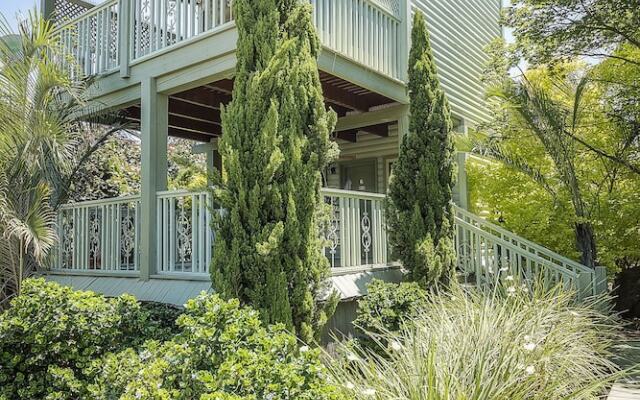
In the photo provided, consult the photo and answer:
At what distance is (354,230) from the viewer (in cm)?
616

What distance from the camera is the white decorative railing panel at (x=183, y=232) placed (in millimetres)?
5477

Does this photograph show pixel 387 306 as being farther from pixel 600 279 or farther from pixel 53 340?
pixel 600 279

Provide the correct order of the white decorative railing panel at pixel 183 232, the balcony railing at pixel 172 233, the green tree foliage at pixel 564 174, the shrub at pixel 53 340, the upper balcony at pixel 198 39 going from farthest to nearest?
the green tree foliage at pixel 564 174, the upper balcony at pixel 198 39, the balcony railing at pixel 172 233, the white decorative railing panel at pixel 183 232, the shrub at pixel 53 340

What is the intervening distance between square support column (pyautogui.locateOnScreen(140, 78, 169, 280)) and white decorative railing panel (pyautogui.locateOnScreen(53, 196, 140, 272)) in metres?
0.38

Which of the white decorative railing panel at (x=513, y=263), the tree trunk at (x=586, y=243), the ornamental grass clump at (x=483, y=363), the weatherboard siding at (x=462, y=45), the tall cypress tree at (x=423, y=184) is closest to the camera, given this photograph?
the ornamental grass clump at (x=483, y=363)

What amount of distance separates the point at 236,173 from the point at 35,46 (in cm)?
355

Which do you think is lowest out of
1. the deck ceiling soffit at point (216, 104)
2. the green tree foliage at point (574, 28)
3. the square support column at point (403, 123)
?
the square support column at point (403, 123)

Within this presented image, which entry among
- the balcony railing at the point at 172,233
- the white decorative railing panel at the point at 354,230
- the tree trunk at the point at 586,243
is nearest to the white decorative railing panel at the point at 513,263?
the tree trunk at the point at 586,243

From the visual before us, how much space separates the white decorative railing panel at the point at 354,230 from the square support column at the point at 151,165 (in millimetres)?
2171

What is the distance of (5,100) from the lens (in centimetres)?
585

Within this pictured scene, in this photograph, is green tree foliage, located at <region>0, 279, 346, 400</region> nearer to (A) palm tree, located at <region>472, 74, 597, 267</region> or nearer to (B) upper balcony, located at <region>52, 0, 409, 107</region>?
(B) upper balcony, located at <region>52, 0, 409, 107</region>

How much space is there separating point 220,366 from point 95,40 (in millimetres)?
6745

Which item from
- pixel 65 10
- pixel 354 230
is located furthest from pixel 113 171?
pixel 354 230

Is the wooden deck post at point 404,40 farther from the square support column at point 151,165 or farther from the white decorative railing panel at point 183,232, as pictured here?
the white decorative railing panel at point 183,232
